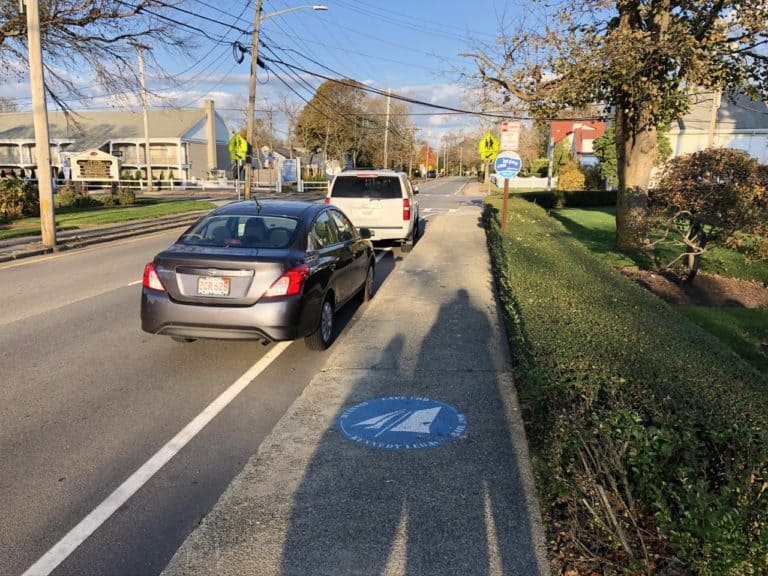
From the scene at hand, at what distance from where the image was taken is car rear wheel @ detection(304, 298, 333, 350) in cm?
633

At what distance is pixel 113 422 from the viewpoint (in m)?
4.62

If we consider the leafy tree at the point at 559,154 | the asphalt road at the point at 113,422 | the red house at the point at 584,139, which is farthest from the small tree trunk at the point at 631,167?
the red house at the point at 584,139

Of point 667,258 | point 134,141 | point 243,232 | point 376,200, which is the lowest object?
point 667,258

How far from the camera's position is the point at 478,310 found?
8.38 metres

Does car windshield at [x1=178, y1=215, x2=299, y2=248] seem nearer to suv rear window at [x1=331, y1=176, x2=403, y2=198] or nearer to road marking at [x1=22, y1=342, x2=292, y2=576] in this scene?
road marking at [x1=22, y1=342, x2=292, y2=576]

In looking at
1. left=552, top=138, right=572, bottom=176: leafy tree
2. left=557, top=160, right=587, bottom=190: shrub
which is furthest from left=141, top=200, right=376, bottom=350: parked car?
A: left=552, top=138, right=572, bottom=176: leafy tree

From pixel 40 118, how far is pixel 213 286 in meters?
10.9

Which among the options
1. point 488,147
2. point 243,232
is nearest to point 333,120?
point 488,147

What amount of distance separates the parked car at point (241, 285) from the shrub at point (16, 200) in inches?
685

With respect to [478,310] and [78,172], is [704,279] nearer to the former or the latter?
[478,310]

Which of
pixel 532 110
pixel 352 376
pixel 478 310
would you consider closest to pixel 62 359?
pixel 352 376

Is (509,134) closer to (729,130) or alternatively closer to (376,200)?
(376,200)

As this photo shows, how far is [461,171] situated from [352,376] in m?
162

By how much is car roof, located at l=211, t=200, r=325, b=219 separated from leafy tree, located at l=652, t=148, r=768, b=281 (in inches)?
239
